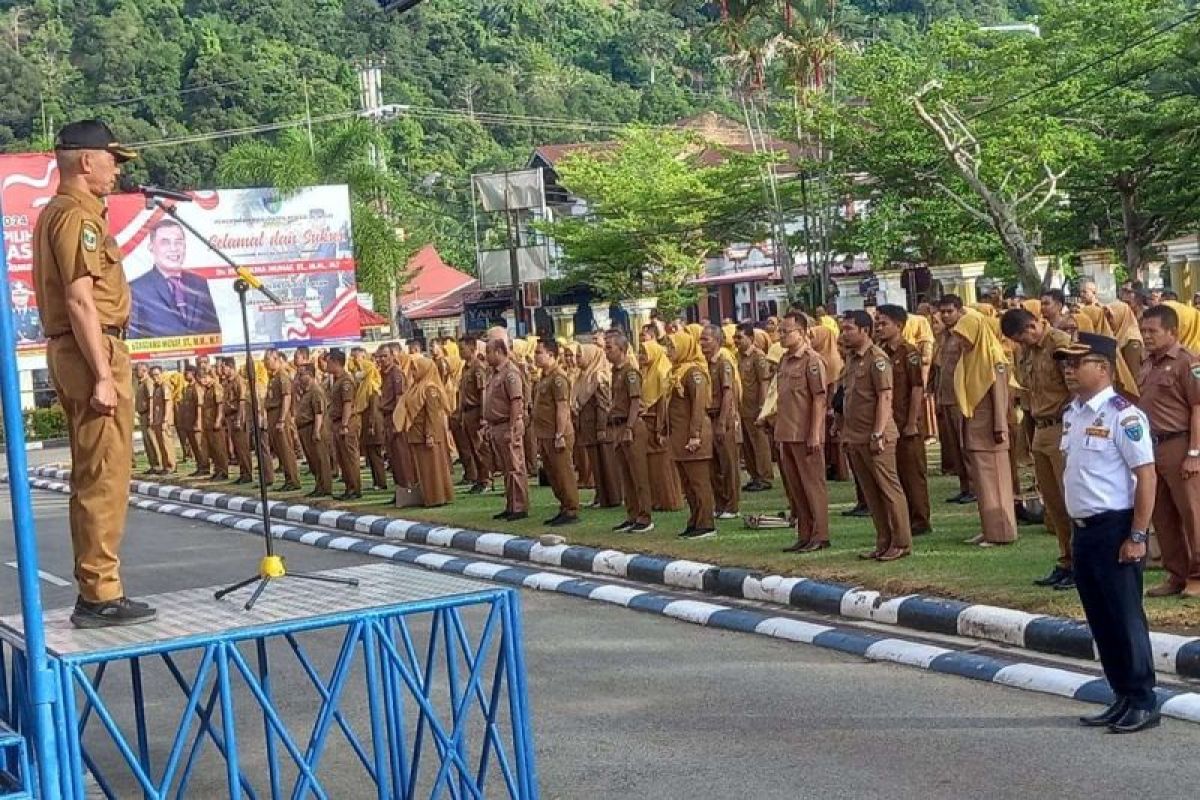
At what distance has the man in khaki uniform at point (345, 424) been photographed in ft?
71.6

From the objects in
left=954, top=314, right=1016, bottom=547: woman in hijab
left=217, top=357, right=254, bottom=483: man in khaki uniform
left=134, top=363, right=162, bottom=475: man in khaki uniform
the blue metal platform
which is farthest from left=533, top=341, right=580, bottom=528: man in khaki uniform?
left=134, top=363, right=162, bottom=475: man in khaki uniform

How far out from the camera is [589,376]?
17.4 meters

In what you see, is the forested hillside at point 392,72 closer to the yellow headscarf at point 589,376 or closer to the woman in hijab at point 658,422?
the yellow headscarf at point 589,376

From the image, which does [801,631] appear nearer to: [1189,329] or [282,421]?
[1189,329]

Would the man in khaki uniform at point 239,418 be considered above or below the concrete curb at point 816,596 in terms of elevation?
above

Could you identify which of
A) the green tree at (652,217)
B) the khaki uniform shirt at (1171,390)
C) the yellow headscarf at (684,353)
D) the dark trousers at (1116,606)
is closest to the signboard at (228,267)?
the yellow headscarf at (684,353)

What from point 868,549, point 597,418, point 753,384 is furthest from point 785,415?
point 753,384

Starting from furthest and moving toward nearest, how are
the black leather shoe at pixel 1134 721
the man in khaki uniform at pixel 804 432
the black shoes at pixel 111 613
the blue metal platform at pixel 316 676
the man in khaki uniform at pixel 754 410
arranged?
1. the man in khaki uniform at pixel 754 410
2. the man in khaki uniform at pixel 804 432
3. the black leather shoe at pixel 1134 721
4. the black shoes at pixel 111 613
5. the blue metal platform at pixel 316 676

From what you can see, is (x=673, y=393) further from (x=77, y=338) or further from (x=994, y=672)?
(x=77, y=338)

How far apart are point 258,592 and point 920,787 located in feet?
9.08

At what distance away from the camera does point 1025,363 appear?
11750 millimetres

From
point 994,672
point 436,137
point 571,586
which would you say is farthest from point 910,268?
point 436,137

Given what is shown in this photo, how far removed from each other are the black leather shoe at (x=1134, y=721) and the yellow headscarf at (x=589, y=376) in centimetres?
1004

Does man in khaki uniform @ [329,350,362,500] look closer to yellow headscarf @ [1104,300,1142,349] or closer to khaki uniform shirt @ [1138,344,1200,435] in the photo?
yellow headscarf @ [1104,300,1142,349]
